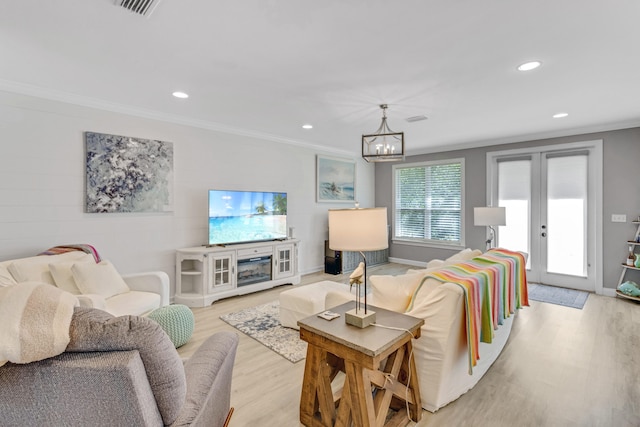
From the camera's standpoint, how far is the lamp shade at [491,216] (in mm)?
4359

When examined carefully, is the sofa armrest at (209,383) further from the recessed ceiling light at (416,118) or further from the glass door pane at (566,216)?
the glass door pane at (566,216)

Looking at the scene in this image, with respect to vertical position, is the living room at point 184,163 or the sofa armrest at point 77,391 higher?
the living room at point 184,163

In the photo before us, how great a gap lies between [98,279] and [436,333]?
2801 millimetres

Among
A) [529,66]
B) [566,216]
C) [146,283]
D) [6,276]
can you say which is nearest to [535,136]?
[566,216]

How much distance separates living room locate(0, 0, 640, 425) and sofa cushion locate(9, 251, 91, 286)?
1.84 ft

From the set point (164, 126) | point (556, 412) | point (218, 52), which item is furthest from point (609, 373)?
point (164, 126)

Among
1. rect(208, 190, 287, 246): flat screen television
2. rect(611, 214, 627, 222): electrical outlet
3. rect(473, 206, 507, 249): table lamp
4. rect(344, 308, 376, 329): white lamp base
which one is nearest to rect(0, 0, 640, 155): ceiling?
rect(208, 190, 287, 246): flat screen television

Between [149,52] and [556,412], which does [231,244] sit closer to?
[149,52]

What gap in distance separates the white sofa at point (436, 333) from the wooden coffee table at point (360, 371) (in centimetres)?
12

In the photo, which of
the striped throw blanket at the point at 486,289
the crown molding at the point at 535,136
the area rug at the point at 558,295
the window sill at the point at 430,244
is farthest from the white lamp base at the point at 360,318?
the crown molding at the point at 535,136

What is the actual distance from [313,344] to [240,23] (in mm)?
2022

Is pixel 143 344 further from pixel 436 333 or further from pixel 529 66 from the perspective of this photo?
pixel 529 66

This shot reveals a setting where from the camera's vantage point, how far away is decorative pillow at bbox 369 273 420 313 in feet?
7.00

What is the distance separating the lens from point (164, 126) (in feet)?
12.9
